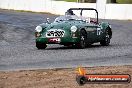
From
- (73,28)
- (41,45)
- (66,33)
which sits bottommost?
(41,45)

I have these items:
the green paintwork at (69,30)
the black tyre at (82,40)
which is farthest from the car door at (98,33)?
the black tyre at (82,40)

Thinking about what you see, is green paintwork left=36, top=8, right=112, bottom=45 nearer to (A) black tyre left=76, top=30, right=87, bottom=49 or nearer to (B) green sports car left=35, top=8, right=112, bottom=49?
(B) green sports car left=35, top=8, right=112, bottom=49

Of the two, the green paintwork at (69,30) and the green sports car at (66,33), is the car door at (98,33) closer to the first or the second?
the green paintwork at (69,30)

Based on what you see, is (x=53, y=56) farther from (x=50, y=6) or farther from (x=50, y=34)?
(x=50, y=6)

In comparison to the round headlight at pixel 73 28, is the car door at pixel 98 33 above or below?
below

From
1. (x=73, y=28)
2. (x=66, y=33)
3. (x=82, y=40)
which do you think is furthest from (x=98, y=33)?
(x=66, y=33)

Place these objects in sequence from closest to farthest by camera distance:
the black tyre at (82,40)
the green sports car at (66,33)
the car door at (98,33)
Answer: the green sports car at (66,33) < the black tyre at (82,40) < the car door at (98,33)

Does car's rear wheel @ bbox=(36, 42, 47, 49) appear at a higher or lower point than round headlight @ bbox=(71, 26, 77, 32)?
lower

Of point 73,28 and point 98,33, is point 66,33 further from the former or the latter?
point 98,33

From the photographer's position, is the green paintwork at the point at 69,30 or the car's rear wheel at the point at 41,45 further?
the car's rear wheel at the point at 41,45

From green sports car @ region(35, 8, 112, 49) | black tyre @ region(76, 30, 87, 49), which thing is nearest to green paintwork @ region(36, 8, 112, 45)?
green sports car @ region(35, 8, 112, 49)

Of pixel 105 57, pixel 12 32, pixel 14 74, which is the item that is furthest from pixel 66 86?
pixel 12 32

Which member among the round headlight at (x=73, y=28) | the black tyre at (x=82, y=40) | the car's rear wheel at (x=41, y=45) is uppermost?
the round headlight at (x=73, y=28)

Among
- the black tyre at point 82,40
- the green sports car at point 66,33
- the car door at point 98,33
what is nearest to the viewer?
the green sports car at point 66,33
